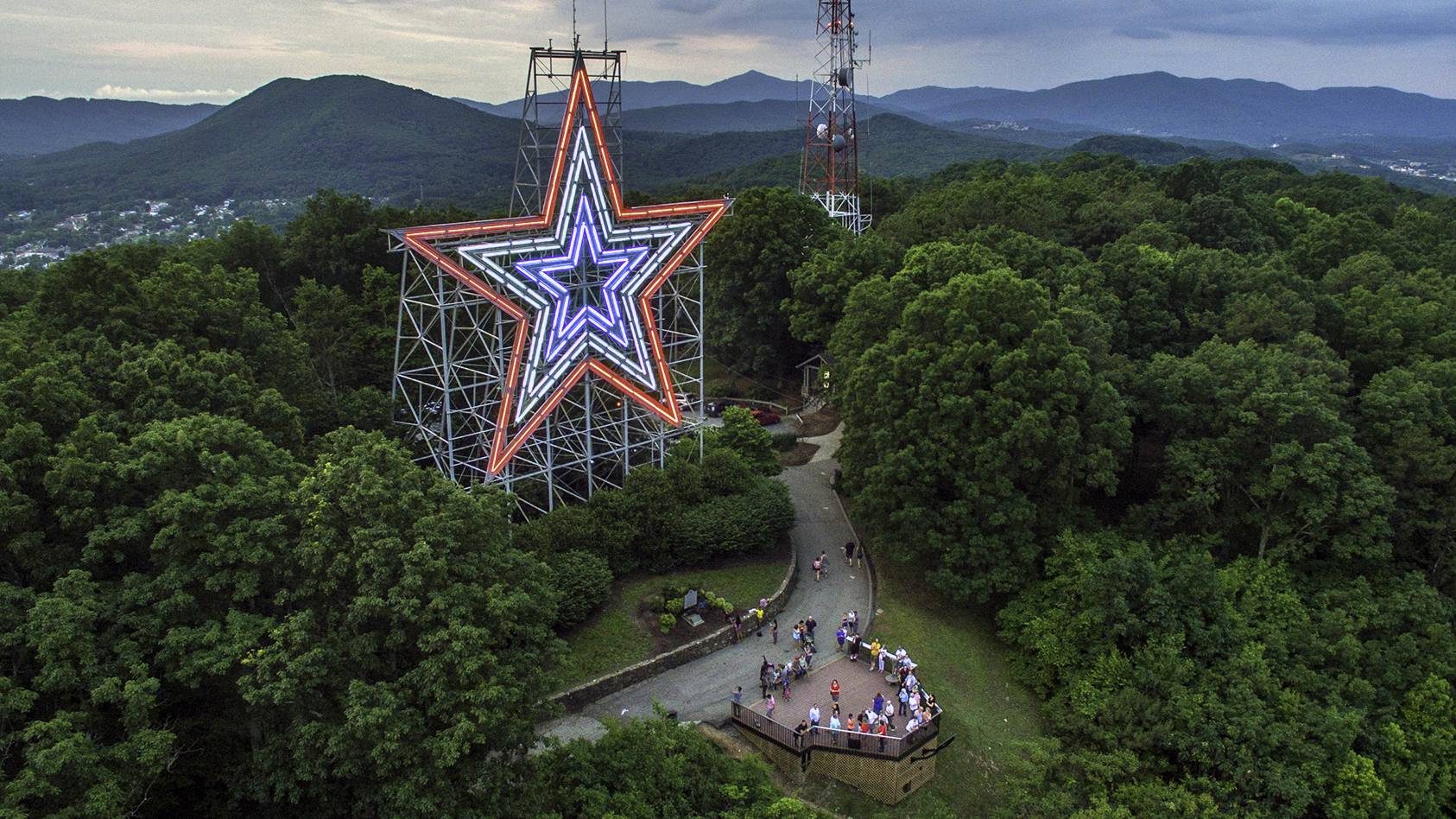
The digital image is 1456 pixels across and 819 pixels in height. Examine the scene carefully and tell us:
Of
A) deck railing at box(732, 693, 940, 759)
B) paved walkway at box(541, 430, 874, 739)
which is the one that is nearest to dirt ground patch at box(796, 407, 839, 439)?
paved walkway at box(541, 430, 874, 739)

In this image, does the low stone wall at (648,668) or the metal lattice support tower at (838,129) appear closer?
the low stone wall at (648,668)

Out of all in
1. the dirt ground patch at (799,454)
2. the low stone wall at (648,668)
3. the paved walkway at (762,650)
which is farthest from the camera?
the dirt ground patch at (799,454)

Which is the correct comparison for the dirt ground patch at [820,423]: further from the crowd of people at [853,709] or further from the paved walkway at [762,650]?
the crowd of people at [853,709]

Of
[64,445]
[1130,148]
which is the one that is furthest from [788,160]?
[64,445]

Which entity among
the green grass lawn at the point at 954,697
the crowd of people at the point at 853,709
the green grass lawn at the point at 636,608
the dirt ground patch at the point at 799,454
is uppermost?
the dirt ground patch at the point at 799,454

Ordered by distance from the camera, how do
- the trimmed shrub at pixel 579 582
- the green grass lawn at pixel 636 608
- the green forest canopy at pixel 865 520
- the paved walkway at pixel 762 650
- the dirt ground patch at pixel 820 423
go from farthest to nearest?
the dirt ground patch at pixel 820 423
the trimmed shrub at pixel 579 582
the green grass lawn at pixel 636 608
the paved walkway at pixel 762 650
the green forest canopy at pixel 865 520

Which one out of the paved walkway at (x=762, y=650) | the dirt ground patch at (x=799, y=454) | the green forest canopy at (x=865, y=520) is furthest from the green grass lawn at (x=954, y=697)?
the dirt ground patch at (x=799, y=454)

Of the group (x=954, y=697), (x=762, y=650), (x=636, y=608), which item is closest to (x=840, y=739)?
(x=762, y=650)
